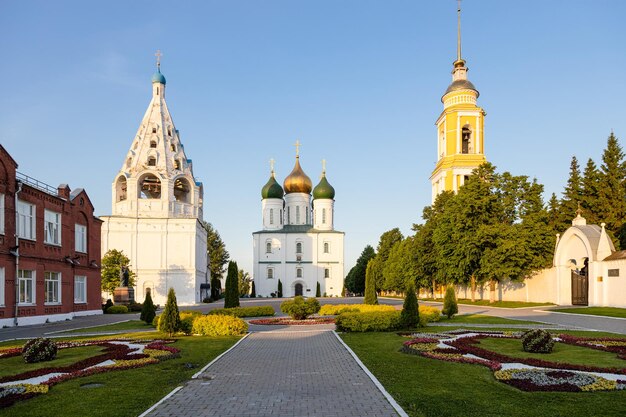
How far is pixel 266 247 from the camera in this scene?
Answer: 266ft

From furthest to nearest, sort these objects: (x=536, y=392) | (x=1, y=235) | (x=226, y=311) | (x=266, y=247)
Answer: (x=266, y=247), (x=226, y=311), (x=1, y=235), (x=536, y=392)

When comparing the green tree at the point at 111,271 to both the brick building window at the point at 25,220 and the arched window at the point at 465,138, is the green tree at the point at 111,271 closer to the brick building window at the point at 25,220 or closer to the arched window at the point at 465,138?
the brick building window at the point at 25,220

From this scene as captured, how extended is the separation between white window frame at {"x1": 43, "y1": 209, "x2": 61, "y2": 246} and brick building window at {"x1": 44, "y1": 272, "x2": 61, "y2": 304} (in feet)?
5.68

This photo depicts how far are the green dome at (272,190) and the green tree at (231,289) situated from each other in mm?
50929

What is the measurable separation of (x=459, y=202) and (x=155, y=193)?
34.4 meters

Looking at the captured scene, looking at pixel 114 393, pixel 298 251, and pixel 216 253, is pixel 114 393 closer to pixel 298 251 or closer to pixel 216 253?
pixel 298 251

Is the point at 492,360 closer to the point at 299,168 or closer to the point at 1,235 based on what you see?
the point at 1,235

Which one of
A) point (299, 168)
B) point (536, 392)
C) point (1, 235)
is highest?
point (299, 168)

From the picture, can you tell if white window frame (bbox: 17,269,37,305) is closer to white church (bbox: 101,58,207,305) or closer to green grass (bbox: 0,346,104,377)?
green grass (bbox: 0,346,104,377)

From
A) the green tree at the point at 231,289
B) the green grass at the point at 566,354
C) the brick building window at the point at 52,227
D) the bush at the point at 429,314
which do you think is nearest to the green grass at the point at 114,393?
the green grass at the point at 566,354

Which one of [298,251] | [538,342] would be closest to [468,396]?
[538,342]

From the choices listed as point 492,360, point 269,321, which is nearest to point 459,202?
point 269,321

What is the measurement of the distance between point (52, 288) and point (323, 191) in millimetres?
56628

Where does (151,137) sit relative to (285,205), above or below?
above
